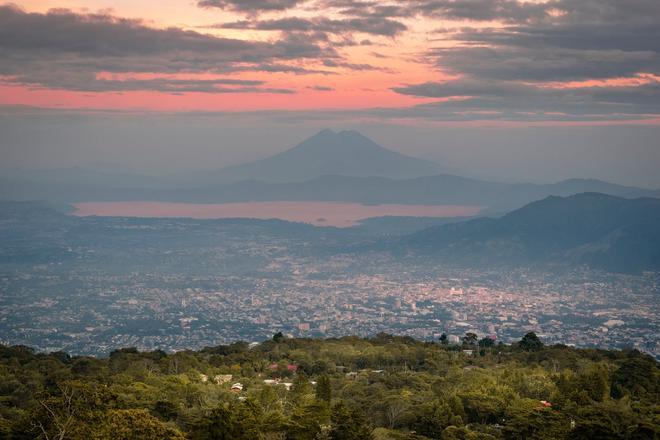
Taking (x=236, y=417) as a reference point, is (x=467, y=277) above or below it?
below

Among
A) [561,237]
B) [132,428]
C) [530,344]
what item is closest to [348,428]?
[132,428]

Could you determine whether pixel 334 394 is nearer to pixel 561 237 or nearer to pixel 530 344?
pixel 530 344

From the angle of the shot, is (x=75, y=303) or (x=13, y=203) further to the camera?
(x=13, y=203)

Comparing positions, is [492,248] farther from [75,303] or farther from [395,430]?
[395,430]

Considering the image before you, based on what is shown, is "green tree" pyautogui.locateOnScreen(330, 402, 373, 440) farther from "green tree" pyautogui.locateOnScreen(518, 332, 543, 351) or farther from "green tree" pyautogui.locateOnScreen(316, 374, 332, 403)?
"green tree" pyautogui.locateOnScreen(518, 332, 543, 351)

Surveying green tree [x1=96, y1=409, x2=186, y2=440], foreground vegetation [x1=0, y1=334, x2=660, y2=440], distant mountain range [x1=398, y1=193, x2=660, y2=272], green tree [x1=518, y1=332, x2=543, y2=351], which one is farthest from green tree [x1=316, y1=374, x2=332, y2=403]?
distant mountain range [x1=398, y1=193, x2=660, y2=272]

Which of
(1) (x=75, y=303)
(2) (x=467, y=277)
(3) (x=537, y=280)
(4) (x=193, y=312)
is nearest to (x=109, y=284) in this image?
(1) (x=75, y=303)

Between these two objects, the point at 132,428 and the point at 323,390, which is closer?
the point at 132,428
